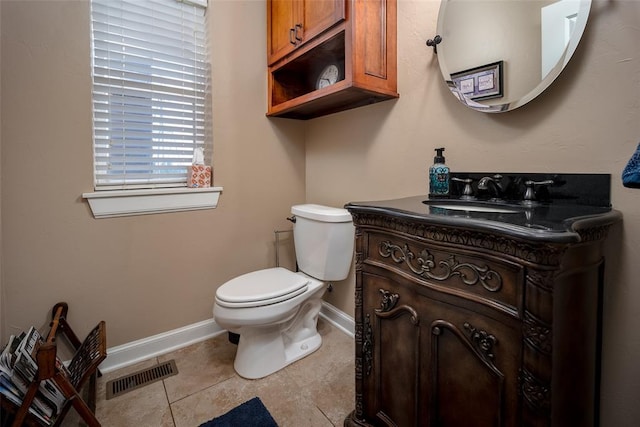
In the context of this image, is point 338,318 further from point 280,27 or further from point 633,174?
point 280,27

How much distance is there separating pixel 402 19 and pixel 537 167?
0.91 m

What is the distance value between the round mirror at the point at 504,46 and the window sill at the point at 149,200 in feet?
4.53

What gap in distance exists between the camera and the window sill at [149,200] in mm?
1547

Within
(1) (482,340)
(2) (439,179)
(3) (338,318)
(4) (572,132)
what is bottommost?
(3) (338,318)

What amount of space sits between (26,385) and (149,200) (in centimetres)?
89

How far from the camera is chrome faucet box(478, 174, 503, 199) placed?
3.71 ft

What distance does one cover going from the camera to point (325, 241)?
5.62ft

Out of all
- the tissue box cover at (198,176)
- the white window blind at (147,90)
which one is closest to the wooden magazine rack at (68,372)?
the white window blind at (147,90)

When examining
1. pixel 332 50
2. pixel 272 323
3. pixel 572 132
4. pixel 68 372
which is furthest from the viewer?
pixel 332 50

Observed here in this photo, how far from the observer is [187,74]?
5.86 feet

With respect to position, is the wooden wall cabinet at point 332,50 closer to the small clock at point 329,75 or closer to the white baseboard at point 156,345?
the small clock at point 329,75

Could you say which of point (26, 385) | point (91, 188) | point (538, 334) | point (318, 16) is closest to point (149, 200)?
point (91, 188)

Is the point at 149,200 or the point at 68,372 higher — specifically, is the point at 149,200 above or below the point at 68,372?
above

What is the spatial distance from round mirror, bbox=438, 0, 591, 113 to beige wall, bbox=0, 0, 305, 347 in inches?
45.6
